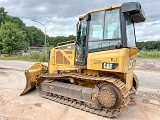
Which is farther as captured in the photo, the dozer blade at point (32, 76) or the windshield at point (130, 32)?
the dozer blade at point (32, 76)

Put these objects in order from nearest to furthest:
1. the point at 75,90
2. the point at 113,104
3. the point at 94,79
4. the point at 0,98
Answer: the point at 113,104 < the point at 94,79 < the point at 75,90 < the point at 0,98

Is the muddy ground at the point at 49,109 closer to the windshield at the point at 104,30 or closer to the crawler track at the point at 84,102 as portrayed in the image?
the crawler track at the point at 84,102

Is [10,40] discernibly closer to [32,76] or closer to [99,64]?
[32,76]

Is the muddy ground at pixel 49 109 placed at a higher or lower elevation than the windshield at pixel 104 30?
lower

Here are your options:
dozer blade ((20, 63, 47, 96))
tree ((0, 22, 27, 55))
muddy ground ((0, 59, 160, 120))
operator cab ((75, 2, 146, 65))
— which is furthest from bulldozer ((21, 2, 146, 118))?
tree ((0, 22, 27, 55))

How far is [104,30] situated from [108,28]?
0.12 meters

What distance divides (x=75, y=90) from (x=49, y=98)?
110 cm

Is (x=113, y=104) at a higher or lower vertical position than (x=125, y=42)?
lower

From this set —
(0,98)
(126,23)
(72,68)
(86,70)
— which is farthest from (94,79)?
(0,98)

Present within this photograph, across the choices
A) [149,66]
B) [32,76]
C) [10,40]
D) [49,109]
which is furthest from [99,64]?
[10,40]

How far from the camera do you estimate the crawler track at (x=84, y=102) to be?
5449mm

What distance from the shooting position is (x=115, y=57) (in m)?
5.50

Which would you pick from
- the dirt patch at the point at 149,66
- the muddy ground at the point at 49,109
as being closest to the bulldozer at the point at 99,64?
the muddy ground at the point at 49,109

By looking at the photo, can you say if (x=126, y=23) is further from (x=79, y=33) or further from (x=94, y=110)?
(x=94, y=110)
